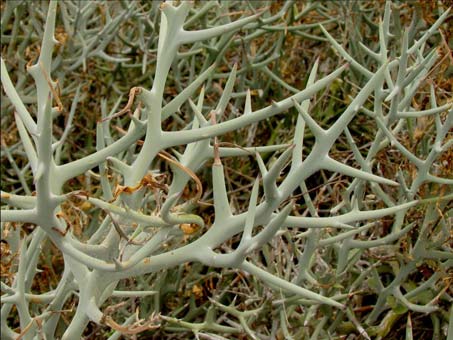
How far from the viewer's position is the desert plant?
83cm

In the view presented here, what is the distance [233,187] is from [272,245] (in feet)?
1.48

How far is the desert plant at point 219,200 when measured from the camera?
83 cm

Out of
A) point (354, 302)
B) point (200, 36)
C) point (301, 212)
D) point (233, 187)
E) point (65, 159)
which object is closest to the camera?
point (200, 36)

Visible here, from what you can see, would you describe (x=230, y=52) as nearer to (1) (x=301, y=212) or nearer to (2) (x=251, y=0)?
(2) (x=251, y=0)

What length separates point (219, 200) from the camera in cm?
85

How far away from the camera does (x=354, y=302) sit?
4.41 feet

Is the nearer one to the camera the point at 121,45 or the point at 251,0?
the point at 251,0

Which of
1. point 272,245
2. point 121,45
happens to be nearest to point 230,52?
point 121,45

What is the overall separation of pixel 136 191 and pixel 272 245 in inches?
19.8

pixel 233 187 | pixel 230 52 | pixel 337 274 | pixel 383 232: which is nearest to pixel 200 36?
pixel 337 274

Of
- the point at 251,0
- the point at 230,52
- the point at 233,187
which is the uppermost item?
the point at 251,0

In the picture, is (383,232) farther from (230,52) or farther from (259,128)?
(230,52)

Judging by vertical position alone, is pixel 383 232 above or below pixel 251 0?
below

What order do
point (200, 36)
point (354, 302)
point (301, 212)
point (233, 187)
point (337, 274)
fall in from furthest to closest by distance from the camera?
point (233, 187) → point (301, 212) → point (354, 302) → point (337, 274) → point (200, 36)
